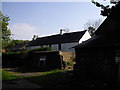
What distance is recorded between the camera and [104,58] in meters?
13.5

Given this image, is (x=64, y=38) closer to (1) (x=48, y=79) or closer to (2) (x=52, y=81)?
(1) (x=48, y=79)

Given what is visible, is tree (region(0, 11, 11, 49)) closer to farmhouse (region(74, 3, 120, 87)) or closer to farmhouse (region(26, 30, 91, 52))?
farmhouse (region(26, 30, 91, 52))

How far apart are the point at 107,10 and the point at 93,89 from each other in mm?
6732

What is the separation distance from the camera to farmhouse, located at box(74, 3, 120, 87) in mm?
12094

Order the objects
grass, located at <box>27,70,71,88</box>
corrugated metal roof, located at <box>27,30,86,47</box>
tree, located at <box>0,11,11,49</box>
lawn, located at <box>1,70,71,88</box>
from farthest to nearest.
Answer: corrugated metal roof, located at <box>27,30,86,47</box>, tree, located at <box>0,11,11,49</box>, lawn, located at <box>1,70,71,88</box>, grass, located at <box>27,70,71,88</box>

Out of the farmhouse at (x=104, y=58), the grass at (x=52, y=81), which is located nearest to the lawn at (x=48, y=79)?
the grass at (x=52, y=81)

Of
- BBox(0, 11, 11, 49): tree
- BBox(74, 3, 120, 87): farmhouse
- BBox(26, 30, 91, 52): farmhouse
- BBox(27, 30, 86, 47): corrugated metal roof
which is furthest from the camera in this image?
BBox(27, 30, 86, 47): corrugated metal roof

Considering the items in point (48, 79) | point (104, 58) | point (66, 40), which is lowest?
point (48, 79)

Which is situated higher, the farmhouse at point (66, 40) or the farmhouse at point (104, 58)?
the farmhouse at point (66, 40)

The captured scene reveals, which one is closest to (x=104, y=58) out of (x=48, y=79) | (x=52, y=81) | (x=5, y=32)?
(x=52, y=81)

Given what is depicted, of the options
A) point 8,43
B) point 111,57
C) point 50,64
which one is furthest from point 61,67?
point 8,43

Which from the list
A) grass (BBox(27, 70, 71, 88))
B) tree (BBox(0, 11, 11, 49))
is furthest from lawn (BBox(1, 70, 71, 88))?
tree (BBox(0, 11, 11, 49))

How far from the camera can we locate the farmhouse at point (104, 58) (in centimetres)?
1209

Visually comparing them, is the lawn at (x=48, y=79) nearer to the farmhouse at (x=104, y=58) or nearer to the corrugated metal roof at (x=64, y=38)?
the farmhouse at (x=104, y=58)
